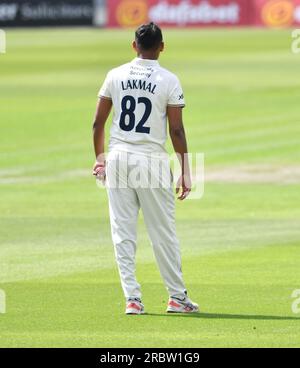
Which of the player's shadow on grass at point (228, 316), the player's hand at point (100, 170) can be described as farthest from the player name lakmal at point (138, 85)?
→ the player's shadow on grass at point (228, 316)

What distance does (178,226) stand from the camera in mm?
17422

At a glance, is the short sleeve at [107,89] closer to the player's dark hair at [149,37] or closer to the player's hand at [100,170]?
the player's dark hair at [149,37]

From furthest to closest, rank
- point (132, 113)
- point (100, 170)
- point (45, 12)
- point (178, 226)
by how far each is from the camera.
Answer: point (45, 12), point (178, 226), point (100, 170), point (132, 113)

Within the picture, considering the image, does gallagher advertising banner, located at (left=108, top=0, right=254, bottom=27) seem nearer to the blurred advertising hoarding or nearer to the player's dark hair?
the blurred advertising hoarding

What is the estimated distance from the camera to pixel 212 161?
2523 cm

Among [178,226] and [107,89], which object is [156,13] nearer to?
[178,226]

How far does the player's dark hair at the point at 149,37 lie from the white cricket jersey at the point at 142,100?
129 mm

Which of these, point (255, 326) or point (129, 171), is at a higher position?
point (129, 171)

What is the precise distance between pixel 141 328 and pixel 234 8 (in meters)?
52.2

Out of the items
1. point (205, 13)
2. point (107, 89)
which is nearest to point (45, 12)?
point (205, 13)

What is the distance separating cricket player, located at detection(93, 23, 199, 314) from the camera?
1100 cm

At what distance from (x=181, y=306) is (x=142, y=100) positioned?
1805mm
